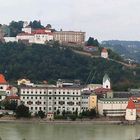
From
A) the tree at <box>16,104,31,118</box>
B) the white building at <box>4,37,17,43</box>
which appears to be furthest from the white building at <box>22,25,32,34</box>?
the tree at <box>16,104,31,118</box>

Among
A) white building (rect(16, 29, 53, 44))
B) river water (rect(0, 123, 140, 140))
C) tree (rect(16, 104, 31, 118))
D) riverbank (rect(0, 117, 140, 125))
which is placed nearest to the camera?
river water (rect(0, 123, 140, 140))

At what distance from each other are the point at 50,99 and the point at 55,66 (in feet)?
34.6

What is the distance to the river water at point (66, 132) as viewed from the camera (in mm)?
24328

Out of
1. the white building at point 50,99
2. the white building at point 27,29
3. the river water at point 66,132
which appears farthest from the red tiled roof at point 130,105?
the white building at point 27,29

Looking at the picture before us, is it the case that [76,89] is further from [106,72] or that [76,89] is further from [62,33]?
[62,33]

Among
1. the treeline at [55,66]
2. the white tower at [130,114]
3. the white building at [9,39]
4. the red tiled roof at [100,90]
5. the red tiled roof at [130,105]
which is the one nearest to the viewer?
the white tower at [130,114]

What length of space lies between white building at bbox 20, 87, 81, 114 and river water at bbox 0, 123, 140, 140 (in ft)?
10.1

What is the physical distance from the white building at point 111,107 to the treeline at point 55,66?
725cm

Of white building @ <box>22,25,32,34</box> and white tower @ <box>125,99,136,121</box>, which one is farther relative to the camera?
white building @ <box>22,25,32,34</box>

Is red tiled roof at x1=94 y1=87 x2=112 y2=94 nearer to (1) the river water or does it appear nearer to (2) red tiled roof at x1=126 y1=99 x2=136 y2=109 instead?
(2) red tiled roof at x1=126 y1=99 x2=136 y2=109

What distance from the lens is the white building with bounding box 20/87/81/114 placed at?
104 ft

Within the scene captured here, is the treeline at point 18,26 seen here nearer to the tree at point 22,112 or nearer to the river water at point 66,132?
the tree at point 22,112

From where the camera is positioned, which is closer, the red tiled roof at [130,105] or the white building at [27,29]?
the red tiled roof at [130,105]

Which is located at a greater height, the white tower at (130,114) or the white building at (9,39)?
the white building at (9,39)
